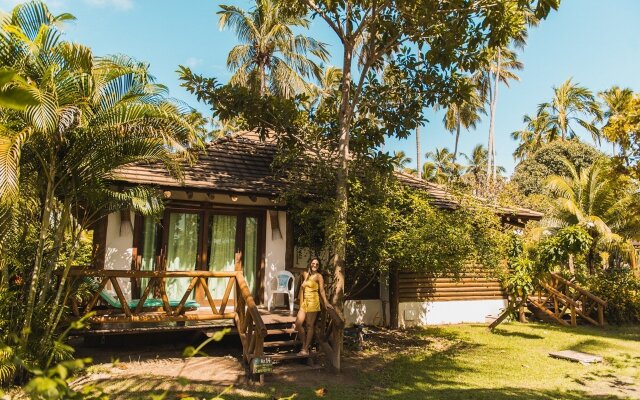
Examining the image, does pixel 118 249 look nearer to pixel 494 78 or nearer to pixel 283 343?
pixel 283 343

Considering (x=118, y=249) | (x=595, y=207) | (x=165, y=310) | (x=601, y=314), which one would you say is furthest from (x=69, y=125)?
(x=595, y=207)

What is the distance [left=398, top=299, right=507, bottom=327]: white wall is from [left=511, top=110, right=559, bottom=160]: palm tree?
2412 cm

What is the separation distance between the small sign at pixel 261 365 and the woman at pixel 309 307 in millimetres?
919

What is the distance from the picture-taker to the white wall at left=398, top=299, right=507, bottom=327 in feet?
41.3

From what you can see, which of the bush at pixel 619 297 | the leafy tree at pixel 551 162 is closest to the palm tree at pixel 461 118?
the leafy tree at pixel 551 162

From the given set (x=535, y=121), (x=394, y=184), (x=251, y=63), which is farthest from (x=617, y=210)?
(x=535, y=121)

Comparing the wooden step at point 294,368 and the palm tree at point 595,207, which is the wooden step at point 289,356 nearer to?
the wooden step at point 294,368

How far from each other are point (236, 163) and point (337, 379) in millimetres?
6110

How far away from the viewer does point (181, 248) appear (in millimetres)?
10234

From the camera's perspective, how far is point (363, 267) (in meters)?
10.4

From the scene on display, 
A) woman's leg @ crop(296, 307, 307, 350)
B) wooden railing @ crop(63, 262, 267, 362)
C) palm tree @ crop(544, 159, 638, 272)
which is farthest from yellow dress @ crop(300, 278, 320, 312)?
palm tree @ crop(544, 159, 638, 272)

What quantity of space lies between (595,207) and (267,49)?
17.1 meters

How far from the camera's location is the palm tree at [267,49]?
23125 mm

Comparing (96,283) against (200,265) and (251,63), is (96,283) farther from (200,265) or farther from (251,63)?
(251,63)
